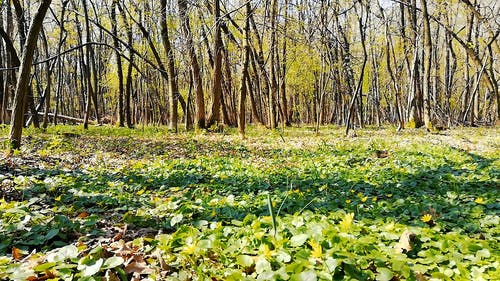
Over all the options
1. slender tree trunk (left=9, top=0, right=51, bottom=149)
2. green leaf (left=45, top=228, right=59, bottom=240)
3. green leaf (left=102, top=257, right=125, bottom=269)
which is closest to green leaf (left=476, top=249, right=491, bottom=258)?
green leaf (left=102, top=257, right=125, bottom=269)

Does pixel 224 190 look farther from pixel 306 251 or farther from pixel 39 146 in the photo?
pixel 39 146

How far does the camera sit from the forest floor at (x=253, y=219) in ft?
6.69

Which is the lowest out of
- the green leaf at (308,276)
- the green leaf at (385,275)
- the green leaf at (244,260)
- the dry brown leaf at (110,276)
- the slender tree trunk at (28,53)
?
the dry brown leaf at (110,276)

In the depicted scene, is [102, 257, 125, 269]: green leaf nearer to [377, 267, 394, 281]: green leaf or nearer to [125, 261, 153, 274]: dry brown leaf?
[125, 261, 153, 274]: dry brown leaf

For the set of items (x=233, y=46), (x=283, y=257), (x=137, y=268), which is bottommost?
(x=137, y=268)

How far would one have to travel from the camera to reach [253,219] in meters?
2.82

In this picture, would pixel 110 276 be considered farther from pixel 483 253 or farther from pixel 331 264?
→ pixel 483 253

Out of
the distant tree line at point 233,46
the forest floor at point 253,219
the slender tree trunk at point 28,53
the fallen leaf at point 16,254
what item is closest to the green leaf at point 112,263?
the forest floor at point 253,219

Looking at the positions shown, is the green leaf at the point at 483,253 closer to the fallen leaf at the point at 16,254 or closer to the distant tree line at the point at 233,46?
the fallen leaf at the point at 16,254

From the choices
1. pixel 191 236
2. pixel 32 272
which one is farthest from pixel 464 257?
pixel 32 272

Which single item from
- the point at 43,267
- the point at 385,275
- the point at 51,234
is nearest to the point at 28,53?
the point at 51,234

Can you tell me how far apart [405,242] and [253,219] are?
3.64ft

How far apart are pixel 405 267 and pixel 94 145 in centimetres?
909

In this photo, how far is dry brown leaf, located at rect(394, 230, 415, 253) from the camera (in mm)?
2367
